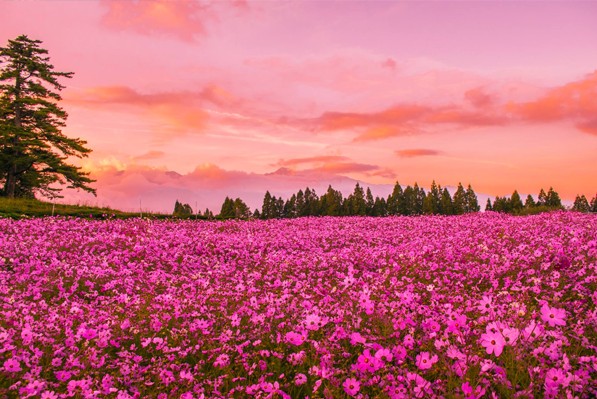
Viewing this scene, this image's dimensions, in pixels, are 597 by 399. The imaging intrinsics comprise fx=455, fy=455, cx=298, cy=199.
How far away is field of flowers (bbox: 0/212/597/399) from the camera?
151 inches

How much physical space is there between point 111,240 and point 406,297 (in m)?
10.5

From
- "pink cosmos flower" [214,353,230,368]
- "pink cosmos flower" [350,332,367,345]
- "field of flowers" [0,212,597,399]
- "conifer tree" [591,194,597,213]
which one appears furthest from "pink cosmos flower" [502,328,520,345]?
"conifer tree" [591,194,597,213]

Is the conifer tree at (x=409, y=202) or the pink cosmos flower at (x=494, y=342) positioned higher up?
the conifer tree at (x=409, y=202)

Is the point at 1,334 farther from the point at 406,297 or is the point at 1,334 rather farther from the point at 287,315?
the point at 406,297

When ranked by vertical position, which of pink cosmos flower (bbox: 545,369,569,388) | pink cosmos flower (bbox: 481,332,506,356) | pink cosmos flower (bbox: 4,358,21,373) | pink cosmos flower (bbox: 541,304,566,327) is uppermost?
pink cosmos flower (bbox: 541,304,566,327)

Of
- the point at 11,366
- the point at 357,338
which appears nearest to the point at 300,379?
the point at 357,338

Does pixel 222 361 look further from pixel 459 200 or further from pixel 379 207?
pixel 459 200

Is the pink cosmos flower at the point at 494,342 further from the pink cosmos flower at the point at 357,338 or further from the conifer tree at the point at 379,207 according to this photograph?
the conifer tree at the point at 379,207

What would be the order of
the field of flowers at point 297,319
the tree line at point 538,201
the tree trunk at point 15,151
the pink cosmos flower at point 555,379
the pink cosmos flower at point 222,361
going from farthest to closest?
the tree line at point 538,201, the tree trunk at point 15,151, the pink cosmos flower at point 222,361, the field of flowers at point 297,319, the pink cosmos flower at point 555,379

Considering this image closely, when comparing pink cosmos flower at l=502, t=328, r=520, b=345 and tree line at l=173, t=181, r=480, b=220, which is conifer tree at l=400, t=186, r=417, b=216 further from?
pink cosmos flower at l=502, t=328, r=520, b=345

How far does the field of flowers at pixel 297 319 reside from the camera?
383 centimetres

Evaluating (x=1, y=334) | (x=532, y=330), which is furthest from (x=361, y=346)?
(x=1, y=334)

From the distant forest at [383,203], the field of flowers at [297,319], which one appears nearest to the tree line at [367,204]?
the distant forest at [383,203]

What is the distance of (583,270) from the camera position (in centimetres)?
753
